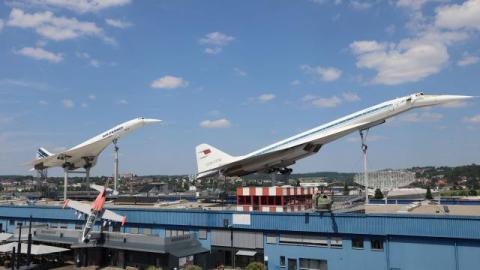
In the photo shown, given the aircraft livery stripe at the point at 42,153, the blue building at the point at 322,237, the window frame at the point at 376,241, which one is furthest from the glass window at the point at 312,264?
the aircraft livery stripe at the point at 42,153

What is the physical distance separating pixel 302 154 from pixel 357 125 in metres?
7.96

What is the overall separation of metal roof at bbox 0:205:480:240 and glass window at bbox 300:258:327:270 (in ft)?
7.80

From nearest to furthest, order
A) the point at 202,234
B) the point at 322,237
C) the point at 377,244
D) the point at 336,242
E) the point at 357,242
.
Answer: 1. the point at 377,244
2. the point at 357,242
3. the point at 336,242
4. the point at 322,237
5. the point at 202,234

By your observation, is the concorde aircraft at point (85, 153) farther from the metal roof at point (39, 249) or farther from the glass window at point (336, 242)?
the glass window at point (336, 242)

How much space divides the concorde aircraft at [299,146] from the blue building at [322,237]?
15.5m

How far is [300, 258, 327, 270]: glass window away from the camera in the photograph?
35.5 m

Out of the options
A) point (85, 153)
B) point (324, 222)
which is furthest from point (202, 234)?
point (85, 153)

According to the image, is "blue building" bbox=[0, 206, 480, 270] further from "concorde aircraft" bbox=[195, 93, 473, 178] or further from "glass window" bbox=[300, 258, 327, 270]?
"concorde aircraft" bbox=[195, 93, 473, 178]

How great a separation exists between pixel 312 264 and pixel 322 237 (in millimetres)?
2306

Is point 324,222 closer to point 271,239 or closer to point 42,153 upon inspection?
point 271,239

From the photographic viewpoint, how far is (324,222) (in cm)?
3578

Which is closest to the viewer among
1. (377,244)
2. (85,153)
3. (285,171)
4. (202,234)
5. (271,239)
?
(377,244)

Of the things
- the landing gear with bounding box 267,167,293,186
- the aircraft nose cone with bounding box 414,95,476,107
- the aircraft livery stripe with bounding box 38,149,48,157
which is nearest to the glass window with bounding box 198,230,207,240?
the landing gear with bounding box 267,167,293,186

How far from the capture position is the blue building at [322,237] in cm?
3083
